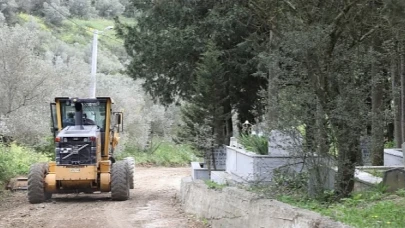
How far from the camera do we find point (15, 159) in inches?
959

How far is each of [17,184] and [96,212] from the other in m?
7.69

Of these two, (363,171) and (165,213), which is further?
(165,213)

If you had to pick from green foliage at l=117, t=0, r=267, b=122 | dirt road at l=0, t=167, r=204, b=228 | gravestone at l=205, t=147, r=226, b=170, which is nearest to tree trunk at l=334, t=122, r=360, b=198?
dirt road at l=0, t=167, r=204, b=228

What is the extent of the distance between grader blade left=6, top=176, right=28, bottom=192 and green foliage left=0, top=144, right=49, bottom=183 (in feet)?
0.73

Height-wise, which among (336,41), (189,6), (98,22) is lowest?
(336,41)

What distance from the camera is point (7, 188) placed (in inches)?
822

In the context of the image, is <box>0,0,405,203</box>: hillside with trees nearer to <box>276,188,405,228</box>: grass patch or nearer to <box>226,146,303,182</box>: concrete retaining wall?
<box>276,188,405,228</box>: grass patch

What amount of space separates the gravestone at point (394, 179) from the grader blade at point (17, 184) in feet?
45.0

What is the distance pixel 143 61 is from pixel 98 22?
67359 mm

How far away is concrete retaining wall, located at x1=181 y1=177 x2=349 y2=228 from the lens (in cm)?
822

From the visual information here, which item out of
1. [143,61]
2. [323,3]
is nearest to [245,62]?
[143,61]

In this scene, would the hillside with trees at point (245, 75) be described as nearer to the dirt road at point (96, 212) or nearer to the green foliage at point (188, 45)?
the green foliage at point (188, 45)

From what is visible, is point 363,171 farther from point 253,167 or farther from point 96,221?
point 96,221

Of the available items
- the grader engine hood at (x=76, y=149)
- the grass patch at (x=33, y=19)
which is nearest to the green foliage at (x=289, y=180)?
the grader engine hood at (x=76, y=149)
